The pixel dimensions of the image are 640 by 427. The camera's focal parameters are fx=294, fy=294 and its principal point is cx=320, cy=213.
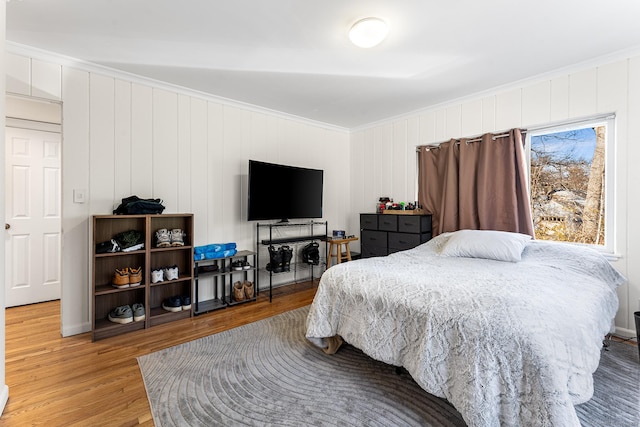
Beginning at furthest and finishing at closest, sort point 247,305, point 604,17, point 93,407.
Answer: point 247,305 < point 604,17 < point 93,407

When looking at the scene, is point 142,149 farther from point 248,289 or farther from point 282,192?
point 248,289

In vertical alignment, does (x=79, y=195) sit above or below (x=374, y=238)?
above

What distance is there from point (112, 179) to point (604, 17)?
4.18m

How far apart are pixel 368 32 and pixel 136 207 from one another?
2475mm

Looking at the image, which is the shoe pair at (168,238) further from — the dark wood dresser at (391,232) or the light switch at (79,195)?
the dark wood dresser at (391,232)

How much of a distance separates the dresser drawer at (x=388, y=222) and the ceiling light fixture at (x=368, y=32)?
2140 millimetres

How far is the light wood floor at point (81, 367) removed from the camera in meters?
1.62

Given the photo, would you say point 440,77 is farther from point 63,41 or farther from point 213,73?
point 63,41

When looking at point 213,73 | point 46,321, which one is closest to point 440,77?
point 213,73

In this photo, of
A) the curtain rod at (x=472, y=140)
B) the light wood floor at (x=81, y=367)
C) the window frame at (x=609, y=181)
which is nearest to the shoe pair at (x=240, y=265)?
the light wood floor at (x=81, y=367)

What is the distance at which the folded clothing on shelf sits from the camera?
10.3ft

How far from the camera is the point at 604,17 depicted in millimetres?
2047

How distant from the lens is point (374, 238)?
13.0 ft

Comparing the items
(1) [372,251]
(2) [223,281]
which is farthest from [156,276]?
(1) [372,251]
